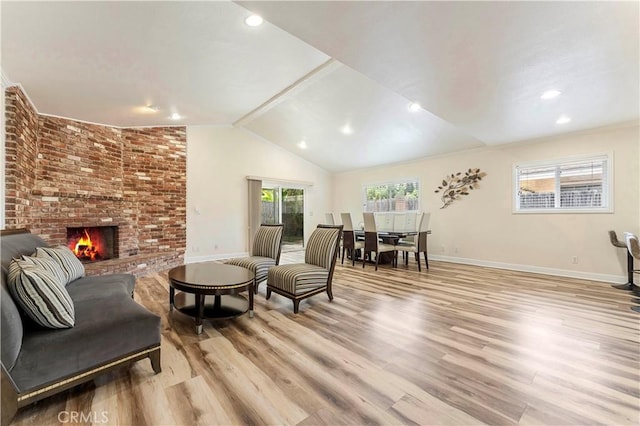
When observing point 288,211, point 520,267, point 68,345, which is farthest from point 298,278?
point 288,211

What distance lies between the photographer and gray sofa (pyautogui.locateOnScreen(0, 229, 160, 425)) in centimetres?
132

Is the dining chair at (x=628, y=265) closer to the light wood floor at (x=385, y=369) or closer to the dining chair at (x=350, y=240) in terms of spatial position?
the light wood floor at (x=385, y=369)

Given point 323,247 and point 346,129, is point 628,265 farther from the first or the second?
point 346,129

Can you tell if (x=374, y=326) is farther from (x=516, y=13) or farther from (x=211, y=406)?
(x=516, y=13)

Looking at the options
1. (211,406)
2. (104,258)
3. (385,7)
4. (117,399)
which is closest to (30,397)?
(117,399)

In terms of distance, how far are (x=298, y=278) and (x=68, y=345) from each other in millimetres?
1924

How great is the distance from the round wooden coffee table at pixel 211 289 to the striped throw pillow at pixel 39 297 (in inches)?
36.7

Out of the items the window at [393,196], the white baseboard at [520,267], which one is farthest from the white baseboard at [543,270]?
the window at [393,196]

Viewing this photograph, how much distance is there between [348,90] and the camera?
14.5 feet

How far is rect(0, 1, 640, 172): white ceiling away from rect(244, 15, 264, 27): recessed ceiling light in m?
0.09

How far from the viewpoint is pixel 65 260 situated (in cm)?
251

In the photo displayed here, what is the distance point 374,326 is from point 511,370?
110 cm

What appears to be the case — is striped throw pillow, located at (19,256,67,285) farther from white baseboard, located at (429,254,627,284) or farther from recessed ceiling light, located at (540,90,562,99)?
white baseboard, located at (429,254,627,284)

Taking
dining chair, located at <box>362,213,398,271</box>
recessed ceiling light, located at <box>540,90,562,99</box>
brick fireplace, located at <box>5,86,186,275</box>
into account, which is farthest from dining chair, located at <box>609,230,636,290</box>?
brick fireplace, located at <box>5,86,186,275</box>
